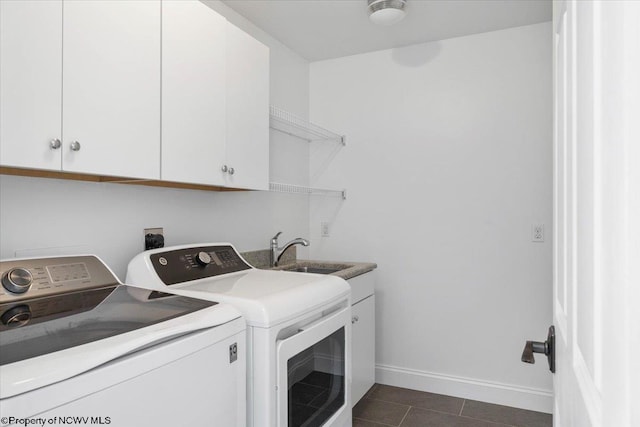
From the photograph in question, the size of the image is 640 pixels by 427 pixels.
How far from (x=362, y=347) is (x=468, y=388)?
0.82 meters

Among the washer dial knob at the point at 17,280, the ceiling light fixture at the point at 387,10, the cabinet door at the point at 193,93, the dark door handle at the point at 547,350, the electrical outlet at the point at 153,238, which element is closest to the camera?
the dark door handle at the point at 547,350

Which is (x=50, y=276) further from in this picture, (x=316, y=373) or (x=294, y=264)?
(x=294, y=264)

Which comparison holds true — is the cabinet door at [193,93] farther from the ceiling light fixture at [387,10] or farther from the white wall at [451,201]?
the white wall at [451,201]

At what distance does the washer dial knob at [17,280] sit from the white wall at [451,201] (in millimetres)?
2183

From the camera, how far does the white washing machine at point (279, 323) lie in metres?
1.30

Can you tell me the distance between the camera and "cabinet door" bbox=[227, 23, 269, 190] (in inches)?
73.0

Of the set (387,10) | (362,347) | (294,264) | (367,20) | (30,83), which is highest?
(367,20)

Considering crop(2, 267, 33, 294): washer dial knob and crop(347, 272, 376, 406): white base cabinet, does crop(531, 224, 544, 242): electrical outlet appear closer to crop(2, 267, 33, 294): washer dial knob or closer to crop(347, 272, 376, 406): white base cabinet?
crop(347, 272, 376, 406): white base cabinet

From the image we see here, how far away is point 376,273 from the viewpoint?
9.80 ft

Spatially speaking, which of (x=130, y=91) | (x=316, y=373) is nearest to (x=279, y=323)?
(x=316, y=373)

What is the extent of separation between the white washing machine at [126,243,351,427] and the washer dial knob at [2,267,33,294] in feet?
1.31

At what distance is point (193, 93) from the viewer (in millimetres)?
1628

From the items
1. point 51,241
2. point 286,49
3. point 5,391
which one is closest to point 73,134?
point 51,241
